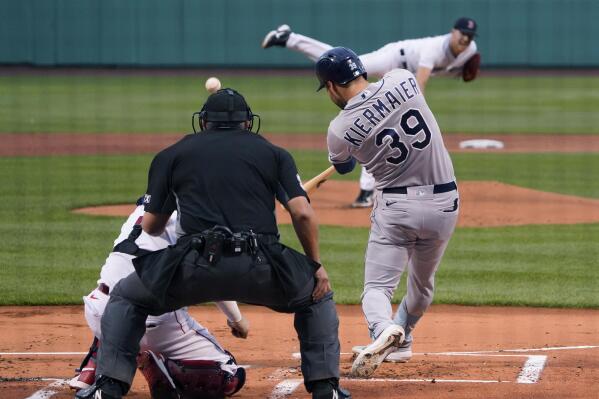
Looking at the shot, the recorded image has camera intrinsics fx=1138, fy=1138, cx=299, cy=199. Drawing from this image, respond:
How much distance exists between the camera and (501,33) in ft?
124

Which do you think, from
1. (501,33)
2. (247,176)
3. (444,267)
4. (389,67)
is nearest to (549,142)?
(389,67)

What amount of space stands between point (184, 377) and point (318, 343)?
2.88 feet

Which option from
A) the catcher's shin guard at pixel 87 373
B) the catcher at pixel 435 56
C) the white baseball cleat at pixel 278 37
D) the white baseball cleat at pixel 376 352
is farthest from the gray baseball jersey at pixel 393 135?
the white baseball cleat at pixel 278 37

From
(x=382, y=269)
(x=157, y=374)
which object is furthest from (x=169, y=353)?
(x=382, y=269)

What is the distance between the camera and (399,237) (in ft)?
20.3

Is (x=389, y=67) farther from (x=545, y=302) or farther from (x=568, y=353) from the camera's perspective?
(x=568, y=353)

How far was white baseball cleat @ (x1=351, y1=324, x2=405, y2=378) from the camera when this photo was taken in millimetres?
5680

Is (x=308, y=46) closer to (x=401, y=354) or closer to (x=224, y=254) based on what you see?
(x=401, y=354)

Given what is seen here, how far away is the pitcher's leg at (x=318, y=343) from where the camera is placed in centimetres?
518

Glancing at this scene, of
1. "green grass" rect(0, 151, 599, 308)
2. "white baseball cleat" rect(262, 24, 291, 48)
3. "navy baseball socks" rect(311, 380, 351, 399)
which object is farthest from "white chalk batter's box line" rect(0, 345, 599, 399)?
"white baseball cleat" rect(262, 24, 291, 48)

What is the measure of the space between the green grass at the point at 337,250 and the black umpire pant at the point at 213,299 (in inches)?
151

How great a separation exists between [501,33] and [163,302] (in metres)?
34.2

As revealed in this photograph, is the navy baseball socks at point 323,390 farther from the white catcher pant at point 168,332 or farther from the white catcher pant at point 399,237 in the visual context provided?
the white catcher pant at point 399,237

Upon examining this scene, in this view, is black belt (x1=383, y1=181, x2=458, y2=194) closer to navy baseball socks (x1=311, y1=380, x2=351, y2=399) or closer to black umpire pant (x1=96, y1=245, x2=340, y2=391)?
black umpire pant (x1=96, y1=245, x2=340, y2=391)
